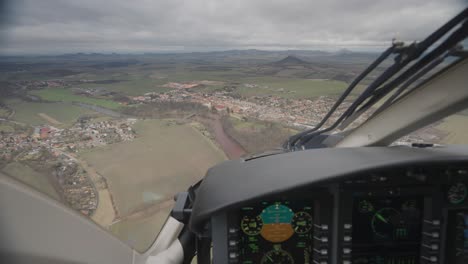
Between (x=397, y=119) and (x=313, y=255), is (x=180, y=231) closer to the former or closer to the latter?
(x=313, y=255)

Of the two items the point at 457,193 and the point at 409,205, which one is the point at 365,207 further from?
the point at 457,193

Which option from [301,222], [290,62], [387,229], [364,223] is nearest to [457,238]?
[387,229]

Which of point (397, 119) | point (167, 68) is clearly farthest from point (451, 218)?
point (167, 68)

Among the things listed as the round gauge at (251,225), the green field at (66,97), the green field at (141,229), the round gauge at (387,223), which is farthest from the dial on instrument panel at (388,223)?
the green field at (66,97)

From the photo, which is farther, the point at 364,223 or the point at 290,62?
the point at 290,62

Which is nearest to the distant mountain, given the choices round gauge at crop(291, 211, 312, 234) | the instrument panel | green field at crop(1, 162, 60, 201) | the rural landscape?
the rural landscape

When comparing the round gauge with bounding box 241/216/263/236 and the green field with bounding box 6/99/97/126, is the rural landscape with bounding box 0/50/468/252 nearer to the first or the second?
the green field with bounding box 6/99/97/126

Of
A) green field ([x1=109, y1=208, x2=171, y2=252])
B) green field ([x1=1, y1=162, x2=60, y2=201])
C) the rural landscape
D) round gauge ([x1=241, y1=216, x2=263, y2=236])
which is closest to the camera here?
green field ([x1=1, y1=162, x2=60, y2=201])
